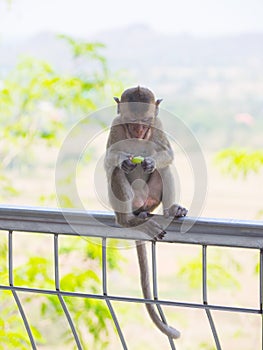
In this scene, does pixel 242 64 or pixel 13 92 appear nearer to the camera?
pixel 13 92

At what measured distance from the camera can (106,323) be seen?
3539mm

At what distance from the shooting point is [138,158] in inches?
60.2

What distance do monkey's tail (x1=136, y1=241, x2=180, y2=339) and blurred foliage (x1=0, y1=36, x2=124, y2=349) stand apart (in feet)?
6.21

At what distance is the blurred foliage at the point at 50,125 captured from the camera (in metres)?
3.37

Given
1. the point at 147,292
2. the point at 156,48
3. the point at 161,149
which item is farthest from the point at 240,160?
the point at 147,292

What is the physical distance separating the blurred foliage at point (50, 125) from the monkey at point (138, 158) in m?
1.76

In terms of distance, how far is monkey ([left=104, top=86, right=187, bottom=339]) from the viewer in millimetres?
1542

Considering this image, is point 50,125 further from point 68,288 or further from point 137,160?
point 137,160

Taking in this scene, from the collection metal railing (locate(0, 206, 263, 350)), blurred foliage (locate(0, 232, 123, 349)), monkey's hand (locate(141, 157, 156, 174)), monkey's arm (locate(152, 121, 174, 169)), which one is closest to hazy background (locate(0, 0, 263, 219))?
blurred foliage (locate(0, 232, 123, 349))

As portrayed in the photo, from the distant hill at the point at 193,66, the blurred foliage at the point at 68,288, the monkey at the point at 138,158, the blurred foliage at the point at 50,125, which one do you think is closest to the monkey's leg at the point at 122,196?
the monkey at the point at 138,158

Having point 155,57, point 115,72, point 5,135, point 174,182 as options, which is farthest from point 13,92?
point 174,182

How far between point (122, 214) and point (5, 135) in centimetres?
256

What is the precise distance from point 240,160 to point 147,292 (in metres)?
2.09

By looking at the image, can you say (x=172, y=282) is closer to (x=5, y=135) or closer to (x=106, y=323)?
(x=106, y=323)
